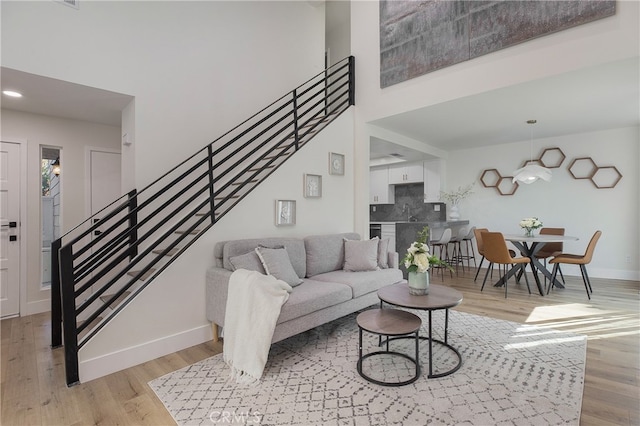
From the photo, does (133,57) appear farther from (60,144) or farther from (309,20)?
(309,20)

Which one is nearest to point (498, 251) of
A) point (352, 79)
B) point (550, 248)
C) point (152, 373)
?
point (550, 248)

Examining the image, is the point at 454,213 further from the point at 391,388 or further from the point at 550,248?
the point at 391,388

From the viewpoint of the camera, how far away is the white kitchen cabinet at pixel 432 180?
7.00m

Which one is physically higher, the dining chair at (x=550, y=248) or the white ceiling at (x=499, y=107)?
the white ceiling at (x=499, y=107)

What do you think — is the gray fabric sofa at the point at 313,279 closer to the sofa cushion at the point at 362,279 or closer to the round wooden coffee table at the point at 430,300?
the sofa cushion at the point at 362,279

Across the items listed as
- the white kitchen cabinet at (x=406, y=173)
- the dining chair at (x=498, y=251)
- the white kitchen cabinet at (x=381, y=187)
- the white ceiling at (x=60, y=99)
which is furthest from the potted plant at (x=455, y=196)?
the white ceiling at (x=60, y=99)

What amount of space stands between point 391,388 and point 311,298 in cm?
93

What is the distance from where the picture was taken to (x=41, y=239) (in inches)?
154

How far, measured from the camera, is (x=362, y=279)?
334 centimetres

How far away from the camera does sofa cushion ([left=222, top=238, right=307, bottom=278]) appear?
2.96 meters

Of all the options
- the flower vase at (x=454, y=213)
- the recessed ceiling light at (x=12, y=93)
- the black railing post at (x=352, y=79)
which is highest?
the black railing post at (x=352, y=79)

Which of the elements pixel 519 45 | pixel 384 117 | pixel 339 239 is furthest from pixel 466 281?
pixel 519 45

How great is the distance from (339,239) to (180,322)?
2027 mm

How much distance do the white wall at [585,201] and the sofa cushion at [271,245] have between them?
491 cm
